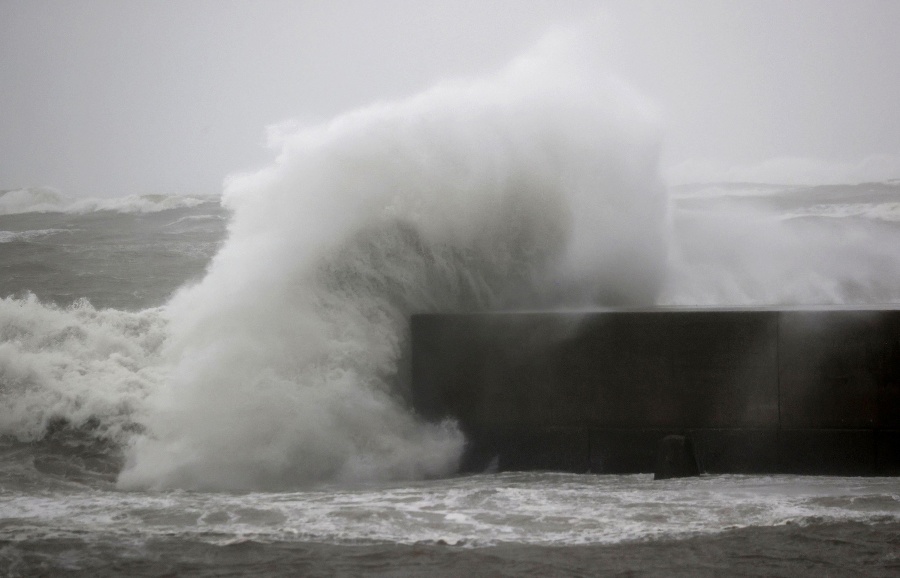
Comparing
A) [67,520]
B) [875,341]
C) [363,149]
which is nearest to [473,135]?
[363,149]

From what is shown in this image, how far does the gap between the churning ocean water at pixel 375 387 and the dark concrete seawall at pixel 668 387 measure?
0.25m

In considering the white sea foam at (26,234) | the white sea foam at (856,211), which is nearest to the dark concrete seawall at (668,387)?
the white sea foam at (26,234)

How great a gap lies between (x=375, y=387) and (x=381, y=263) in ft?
3.89

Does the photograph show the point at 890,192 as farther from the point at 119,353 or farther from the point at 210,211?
the point at 119,353

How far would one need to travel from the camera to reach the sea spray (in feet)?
22.9

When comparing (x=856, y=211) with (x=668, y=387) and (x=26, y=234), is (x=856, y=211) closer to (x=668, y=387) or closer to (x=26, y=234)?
(x=668, y=387)

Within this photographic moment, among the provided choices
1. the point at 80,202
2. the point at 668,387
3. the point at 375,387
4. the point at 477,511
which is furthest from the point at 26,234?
the point at 477,511

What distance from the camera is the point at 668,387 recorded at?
22.8 feet

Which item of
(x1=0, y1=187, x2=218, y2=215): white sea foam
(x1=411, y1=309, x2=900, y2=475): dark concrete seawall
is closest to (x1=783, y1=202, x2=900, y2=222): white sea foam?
(x1=0, y1=187, x2=218, y2=215): white sea foam

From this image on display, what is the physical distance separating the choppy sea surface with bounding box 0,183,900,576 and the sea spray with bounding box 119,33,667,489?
0.85ft

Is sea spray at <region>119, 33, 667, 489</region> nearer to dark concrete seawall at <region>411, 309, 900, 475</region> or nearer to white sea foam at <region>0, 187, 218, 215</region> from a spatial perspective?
dark concrete seawall at <region>411, 309, 900, 475</region>

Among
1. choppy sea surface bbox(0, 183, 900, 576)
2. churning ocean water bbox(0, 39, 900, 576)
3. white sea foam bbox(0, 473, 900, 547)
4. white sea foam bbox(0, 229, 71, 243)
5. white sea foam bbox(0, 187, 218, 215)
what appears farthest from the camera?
white sea foam bbox(0, 187, 218, 215)

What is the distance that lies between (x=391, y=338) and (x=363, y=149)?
2099 mm

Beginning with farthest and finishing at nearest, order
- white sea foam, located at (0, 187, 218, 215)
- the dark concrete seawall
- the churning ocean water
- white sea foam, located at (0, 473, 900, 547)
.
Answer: white sea foam, located at (0, 187, 218, 215)
the dark concrete seawall
white sea foam, located at (0, 473, 900, 547)
the churning ocean water
